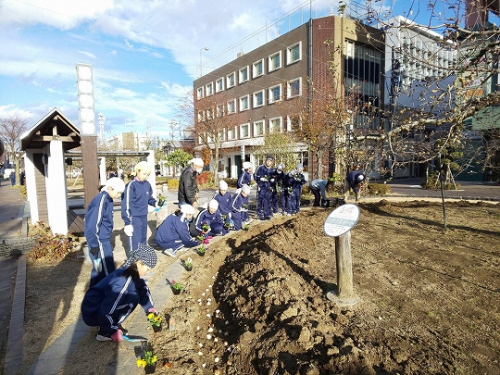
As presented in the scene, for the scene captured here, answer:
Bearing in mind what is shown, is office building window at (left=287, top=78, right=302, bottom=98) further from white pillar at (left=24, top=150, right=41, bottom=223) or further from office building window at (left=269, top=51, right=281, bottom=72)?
white pillar at (left=24, top=150, right=41, bottom=223)

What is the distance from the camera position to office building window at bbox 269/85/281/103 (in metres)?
27.4

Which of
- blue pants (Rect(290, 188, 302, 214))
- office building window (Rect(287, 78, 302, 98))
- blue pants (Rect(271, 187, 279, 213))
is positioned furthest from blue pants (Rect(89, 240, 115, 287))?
office building window (Rect(287, 78, 302, 98))

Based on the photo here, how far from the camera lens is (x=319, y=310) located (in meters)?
3.44

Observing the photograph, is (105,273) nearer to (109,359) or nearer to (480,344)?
(109,359)

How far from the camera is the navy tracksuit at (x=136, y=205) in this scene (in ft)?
17.4

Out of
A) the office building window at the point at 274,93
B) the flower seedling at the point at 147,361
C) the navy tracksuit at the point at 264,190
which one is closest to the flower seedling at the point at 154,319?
the flower seedling at the point at 147,361

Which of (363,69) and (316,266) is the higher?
(363,69)

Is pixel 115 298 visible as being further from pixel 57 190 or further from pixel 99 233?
pixel 57 190

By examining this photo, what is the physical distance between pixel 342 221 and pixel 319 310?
1.06 metres

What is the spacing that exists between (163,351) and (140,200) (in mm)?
3032

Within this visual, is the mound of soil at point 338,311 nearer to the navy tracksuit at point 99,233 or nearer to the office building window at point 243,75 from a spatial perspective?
the navy tracksuit at point 99,233

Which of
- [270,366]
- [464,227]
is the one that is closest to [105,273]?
[270,366]

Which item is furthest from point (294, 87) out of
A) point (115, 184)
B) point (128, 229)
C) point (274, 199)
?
point (115, 184)

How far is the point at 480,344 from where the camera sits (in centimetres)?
289
